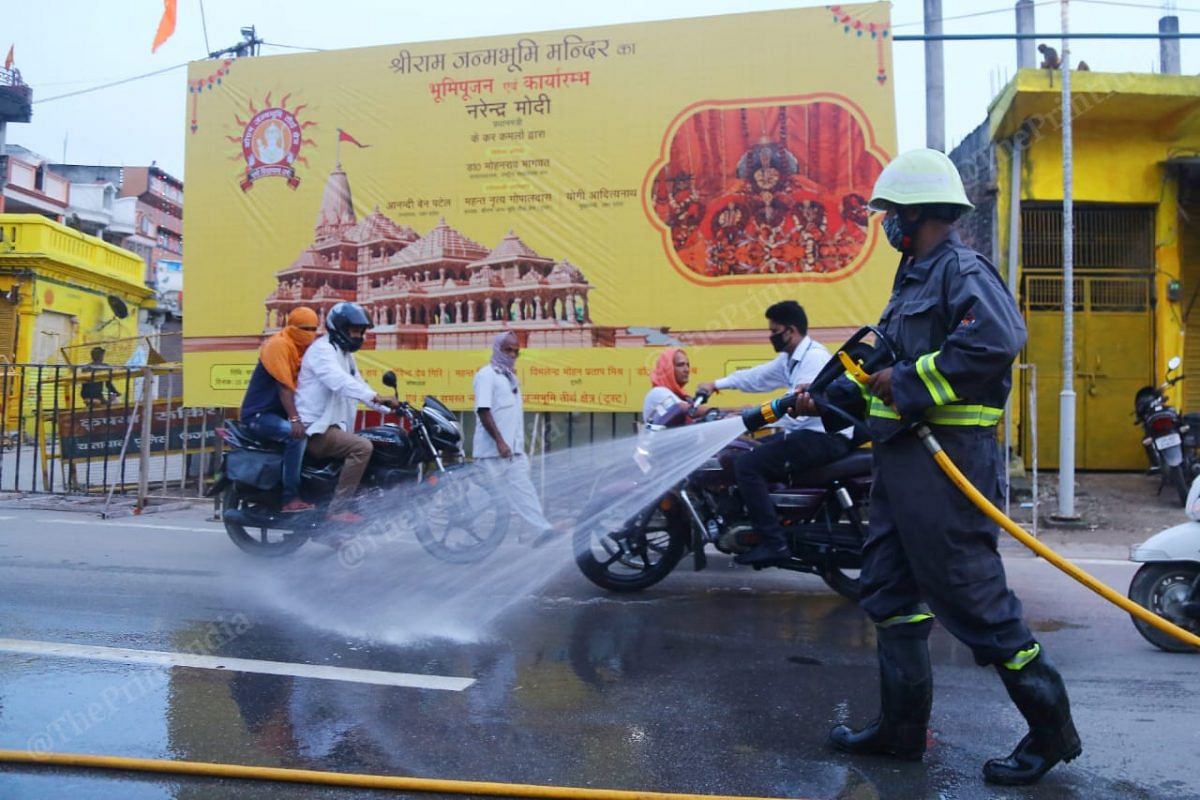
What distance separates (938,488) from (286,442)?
4698mm

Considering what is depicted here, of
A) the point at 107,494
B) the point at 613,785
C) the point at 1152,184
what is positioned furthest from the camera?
the point at 1152,184

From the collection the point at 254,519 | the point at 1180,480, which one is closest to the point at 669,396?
the point at 254,519

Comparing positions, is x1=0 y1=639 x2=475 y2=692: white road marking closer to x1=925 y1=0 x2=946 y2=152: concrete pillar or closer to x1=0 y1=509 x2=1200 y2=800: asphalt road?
x1=0 y1=509 x2=1200 y2=800: asphalt road

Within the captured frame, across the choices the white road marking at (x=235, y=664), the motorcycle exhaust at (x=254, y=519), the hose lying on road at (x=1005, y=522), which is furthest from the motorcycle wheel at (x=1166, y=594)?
the motorcycle exhaust at (x=254, y=519)

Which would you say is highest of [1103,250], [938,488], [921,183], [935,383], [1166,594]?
[1103,250]

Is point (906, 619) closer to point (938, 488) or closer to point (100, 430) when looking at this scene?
point (938, 488)

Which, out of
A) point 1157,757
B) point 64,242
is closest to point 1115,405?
point 1157,757

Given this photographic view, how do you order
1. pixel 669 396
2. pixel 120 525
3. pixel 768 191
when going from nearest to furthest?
pixel 669 396
pixel 120 525
pixel 768 191

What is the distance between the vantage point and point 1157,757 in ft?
10.3

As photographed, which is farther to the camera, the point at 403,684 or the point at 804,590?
the point at 804,590

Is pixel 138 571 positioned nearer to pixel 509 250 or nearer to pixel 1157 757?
pixel 509 250

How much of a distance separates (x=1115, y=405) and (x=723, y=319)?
485 cm

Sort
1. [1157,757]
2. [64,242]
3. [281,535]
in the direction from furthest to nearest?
1. [64,242]
2. [281,535]
3. [1157,757]

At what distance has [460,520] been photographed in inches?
253
